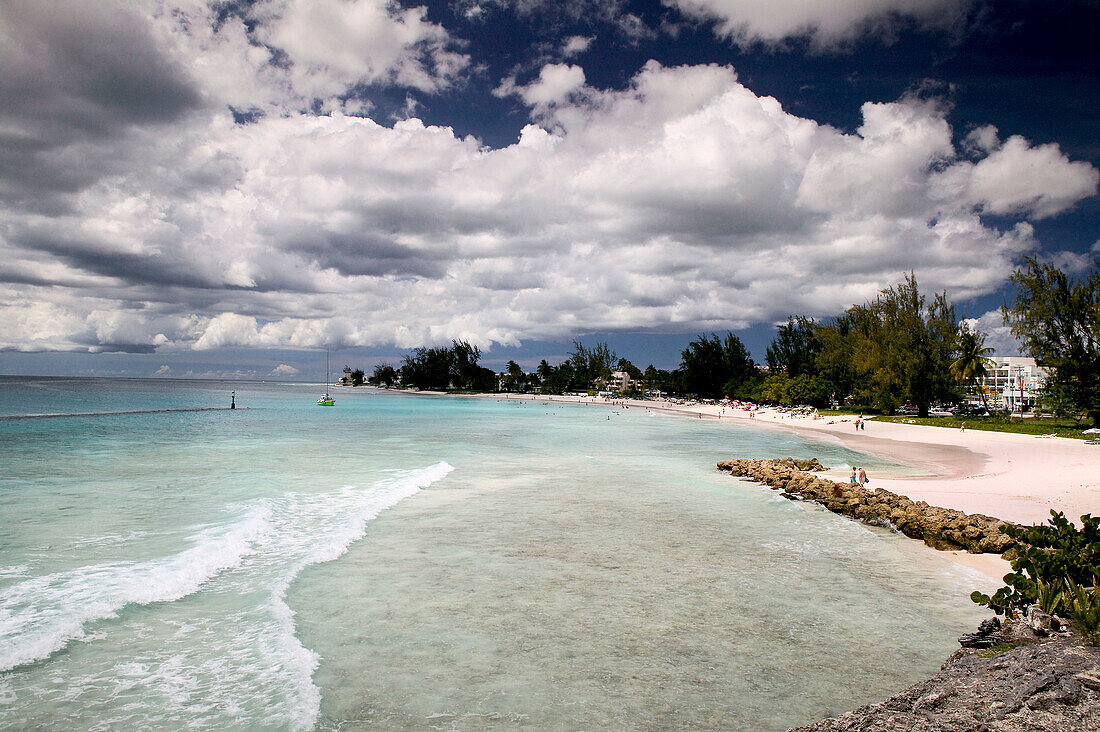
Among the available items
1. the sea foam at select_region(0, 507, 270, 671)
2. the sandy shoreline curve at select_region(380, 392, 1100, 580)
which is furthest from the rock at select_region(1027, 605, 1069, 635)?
the sea foam at select_region(0, 507, 270, 671)

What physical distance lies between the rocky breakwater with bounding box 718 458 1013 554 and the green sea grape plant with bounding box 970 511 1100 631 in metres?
1.78

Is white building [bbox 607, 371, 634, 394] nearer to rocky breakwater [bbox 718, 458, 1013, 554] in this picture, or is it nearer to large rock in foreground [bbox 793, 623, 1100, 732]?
rocky breakwater [bbox 718, 458, 1013, 554]

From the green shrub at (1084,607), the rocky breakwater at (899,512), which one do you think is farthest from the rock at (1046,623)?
the rocky breakwater at (899,512)

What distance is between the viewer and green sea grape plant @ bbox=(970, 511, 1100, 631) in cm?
715

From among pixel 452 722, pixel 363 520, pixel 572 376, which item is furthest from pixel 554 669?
pixel 572 376

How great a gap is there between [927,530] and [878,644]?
7.76m

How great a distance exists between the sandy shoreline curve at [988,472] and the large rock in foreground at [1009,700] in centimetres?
859

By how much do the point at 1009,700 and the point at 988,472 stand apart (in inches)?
1045

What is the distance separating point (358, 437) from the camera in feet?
154

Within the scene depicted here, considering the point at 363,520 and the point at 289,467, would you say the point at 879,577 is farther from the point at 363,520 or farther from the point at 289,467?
the point at 289,467

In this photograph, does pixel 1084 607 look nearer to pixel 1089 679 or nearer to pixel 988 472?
pixel 1089 679

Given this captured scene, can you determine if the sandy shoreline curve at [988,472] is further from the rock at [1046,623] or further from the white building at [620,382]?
the white building at [620,382]

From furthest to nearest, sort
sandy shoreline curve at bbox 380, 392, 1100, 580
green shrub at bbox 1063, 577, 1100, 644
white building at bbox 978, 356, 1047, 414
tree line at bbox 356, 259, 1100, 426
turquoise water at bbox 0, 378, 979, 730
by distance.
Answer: white building at bbox 978, 356, 1047, 414
tree line at bbox 356, 259, 1100, 426
sandy shoreline curve at bbox 380, 392, 1100, 580
turquoise water at bbox 0, 378, 979, 730
green shrub at bbox 1063, 577, 1100, 644

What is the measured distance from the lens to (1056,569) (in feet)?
24.0
